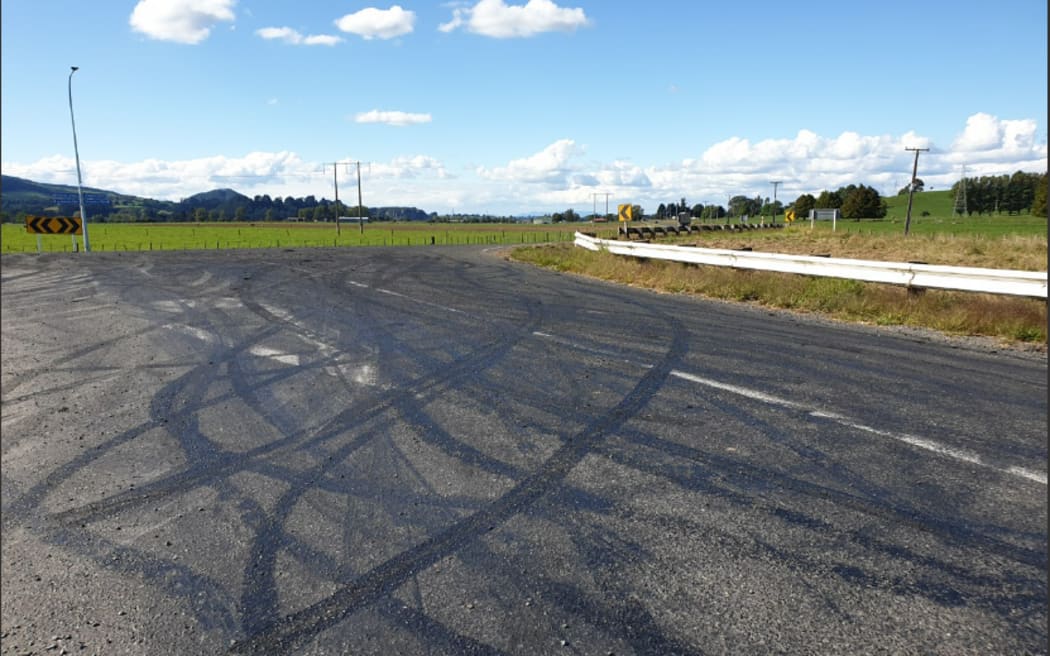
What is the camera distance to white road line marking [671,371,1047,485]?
4423 millimetres

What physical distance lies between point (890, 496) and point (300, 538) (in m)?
3.55

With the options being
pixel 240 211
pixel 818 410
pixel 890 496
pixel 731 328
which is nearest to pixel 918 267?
pixel 731 328

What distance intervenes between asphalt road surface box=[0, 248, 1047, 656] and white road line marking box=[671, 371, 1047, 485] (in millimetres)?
27

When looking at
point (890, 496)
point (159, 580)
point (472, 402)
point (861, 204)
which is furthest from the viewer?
point (861, 204)

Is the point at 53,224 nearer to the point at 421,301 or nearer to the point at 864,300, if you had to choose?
the point at 421,301

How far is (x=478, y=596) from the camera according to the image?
315cm

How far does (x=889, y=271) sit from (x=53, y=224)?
1237cm

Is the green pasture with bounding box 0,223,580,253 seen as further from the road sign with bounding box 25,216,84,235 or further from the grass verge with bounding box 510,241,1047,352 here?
the road sign with bounding box 25,216,84,235

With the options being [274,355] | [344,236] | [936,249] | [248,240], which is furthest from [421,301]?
[344,236]

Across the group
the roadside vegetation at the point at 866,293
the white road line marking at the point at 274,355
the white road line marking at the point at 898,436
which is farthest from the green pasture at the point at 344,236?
the white road line marking at the point at 898,436

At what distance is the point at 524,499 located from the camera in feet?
13.7

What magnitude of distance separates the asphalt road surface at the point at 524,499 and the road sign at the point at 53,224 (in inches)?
16.6

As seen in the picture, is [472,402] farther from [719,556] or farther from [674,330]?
[674,330]

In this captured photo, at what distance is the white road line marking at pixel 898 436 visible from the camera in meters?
4.42
